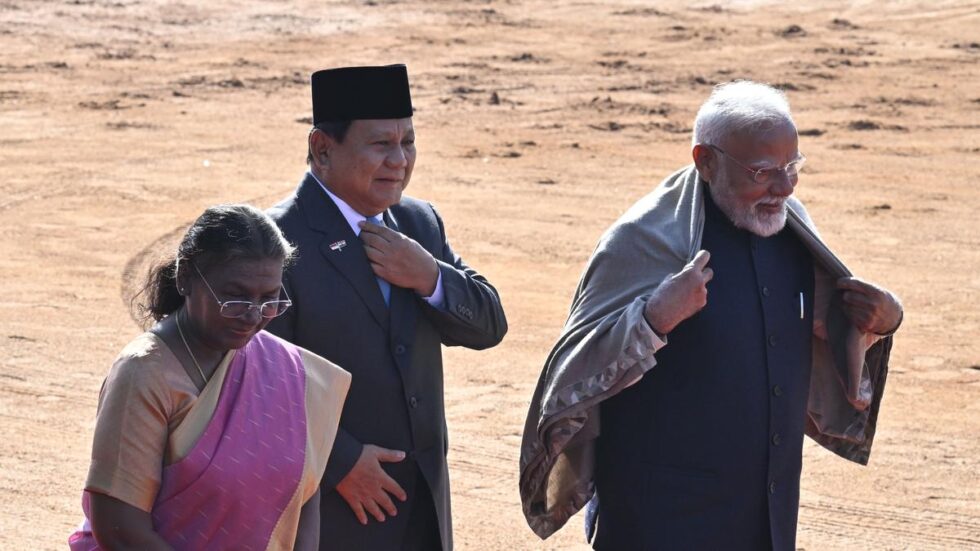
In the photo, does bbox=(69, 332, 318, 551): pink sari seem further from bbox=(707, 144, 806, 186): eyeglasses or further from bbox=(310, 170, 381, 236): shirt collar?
bbox=(707, 144, 806, 186): eyeglasses

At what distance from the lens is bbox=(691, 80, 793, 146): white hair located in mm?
4102

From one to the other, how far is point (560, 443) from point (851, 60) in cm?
1757

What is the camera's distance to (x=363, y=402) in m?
4.07

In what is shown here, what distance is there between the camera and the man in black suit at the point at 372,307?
4.00m

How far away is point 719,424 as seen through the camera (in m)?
4.18

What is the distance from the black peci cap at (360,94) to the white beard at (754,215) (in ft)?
3.11

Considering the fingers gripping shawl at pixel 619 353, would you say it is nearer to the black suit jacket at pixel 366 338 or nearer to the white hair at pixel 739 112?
the white hair at pixel 739 112

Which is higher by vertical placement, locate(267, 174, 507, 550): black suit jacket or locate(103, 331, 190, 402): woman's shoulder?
locate(103, 331, 190, 402): woman's shoulder

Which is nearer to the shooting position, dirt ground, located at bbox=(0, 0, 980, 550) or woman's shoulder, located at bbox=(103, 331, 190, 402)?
woman's shoulder, located at bbox=(103, 331, 190, 402)

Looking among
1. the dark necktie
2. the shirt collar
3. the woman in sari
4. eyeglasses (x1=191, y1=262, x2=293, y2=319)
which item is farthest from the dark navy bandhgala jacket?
eyeglasses (x1=191, y1=262, x2=293, y2=319)

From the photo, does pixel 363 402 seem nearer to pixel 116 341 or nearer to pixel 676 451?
pixel 676 451

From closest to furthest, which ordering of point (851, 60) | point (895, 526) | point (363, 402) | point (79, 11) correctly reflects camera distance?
point (363, 402) < point (895, 526) < point (851, 60) < point (79, 11)

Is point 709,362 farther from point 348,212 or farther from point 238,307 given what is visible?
point 238,307

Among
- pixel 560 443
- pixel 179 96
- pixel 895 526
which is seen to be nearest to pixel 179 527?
pixel 560 443
